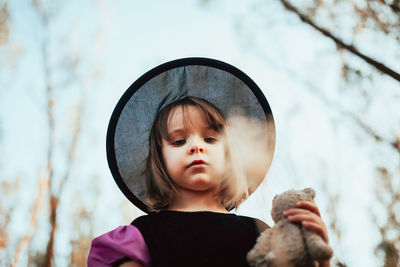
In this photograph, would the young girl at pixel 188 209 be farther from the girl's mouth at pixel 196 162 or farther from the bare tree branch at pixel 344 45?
the bare tree branch at pixel 344 45

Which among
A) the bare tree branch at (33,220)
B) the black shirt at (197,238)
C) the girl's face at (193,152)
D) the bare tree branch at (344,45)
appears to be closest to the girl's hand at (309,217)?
the black shirt at (197,238)

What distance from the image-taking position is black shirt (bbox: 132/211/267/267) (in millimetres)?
1173

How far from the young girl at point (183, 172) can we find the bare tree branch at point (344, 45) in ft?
2.38

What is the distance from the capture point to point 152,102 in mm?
1558

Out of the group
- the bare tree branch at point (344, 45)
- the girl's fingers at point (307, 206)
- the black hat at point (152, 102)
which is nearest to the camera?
the girl's fingers at point (307, 206)

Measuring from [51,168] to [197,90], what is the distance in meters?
4.36

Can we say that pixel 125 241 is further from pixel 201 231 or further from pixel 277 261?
pixel 277 261

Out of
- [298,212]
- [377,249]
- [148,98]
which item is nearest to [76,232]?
[377,249]

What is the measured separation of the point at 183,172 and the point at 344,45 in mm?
1280

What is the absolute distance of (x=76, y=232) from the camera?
233 inches

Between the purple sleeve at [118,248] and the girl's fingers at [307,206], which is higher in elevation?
the girl's fingers at [307,206]

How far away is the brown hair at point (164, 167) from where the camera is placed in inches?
57.1

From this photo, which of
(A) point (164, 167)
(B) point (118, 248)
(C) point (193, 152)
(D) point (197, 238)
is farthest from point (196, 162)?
(B) point (118, 248)

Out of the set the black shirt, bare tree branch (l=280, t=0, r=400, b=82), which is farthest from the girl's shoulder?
bare tree branch (l=280, t=0, r=400, b=82)
